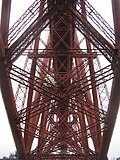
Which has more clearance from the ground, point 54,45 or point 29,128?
point 54,45

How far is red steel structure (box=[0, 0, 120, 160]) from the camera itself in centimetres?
1290

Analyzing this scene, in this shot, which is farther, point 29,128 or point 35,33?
point 29,128

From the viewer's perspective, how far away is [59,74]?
19.0 metres

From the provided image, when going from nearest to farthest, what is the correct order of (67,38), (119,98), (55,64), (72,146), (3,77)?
(3,77)
(119,98)
(67,38)
(55,64)
(72,146)

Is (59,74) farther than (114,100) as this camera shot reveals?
Yes

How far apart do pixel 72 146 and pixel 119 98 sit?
899 cm

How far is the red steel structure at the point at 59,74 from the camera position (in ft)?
42.3

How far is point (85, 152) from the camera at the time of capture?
21.9 m

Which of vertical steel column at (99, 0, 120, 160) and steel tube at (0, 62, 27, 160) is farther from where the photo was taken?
steel tube at (0, 62, 27, 160)

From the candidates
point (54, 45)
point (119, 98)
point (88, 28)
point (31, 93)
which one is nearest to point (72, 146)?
point (31, 93)

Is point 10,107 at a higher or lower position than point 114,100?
higher

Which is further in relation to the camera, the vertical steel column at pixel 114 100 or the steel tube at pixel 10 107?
the steel tube at pixel 10 107

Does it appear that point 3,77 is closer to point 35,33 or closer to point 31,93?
point 35,33

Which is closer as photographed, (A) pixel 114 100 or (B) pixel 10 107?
(A) pixel 114 100
